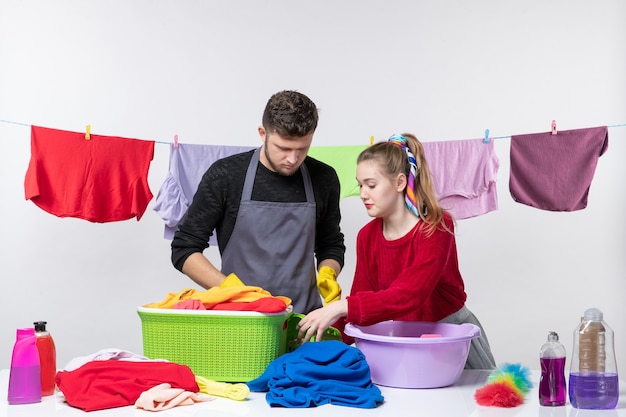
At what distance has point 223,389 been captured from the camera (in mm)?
2162

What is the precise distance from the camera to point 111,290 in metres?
5.10

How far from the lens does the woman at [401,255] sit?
7.72 feet

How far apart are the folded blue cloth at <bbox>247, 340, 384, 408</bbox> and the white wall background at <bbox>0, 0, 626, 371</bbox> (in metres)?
2.89

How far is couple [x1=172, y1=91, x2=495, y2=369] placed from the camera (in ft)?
8.00

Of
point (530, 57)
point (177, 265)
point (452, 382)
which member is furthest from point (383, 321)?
point (530, 57)

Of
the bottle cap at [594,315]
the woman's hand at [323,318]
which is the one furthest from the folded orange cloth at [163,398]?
the bottle cap at [594,315]

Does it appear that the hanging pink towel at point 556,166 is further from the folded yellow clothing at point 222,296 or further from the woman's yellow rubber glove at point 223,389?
the woman's yellow rubber glove at point 223,389

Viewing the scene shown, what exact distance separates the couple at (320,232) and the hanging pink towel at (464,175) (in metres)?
1.36

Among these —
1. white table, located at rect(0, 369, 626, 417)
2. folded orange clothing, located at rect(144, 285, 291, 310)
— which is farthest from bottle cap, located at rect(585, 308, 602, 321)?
folded orange clothing, located at rect(144, 285, 291, 310)

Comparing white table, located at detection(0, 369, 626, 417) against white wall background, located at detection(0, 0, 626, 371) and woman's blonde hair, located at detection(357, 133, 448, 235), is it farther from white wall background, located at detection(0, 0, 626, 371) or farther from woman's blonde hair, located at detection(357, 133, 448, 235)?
white wall background, located at detection(0, 0, 626, 371)

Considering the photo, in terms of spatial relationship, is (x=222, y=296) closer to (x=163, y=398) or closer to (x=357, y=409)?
(x=163, y=398)

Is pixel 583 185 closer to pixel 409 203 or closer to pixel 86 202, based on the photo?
pixel 409 203

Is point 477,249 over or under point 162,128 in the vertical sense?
under

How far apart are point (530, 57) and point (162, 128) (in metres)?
2.42
